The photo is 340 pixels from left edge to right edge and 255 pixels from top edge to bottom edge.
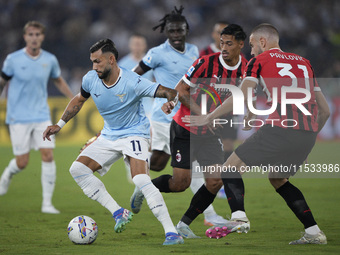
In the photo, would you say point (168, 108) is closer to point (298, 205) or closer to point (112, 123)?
point (112, 123)

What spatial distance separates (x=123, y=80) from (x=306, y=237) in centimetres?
242

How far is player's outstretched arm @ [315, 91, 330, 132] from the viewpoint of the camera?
225 inches

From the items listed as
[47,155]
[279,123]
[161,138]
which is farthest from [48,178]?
[279,123]

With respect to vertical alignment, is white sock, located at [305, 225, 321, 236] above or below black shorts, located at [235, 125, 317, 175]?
below

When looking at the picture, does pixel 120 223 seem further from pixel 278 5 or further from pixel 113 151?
pixel 278 5

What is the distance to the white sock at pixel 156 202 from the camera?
225 inches

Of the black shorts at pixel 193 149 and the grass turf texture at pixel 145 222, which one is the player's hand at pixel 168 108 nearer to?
the black shorts at pixel 193 149

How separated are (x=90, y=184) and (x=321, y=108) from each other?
246 cm

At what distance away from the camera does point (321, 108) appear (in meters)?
5.78

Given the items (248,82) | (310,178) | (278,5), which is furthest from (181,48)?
(278,5)

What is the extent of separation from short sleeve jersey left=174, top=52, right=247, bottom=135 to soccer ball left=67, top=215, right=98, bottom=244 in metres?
1.65

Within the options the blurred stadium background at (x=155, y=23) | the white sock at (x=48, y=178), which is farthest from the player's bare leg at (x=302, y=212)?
the blurred stadium background at (x=155, y=23)

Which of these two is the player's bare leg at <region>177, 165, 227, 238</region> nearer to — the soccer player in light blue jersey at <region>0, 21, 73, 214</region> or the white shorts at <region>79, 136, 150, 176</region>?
the white shorts at <region>79, 136, 150, 176</region>

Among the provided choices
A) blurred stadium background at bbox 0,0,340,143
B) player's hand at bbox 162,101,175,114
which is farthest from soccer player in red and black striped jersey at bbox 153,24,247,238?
blurred stadium background at bbox 0,0,340,143
